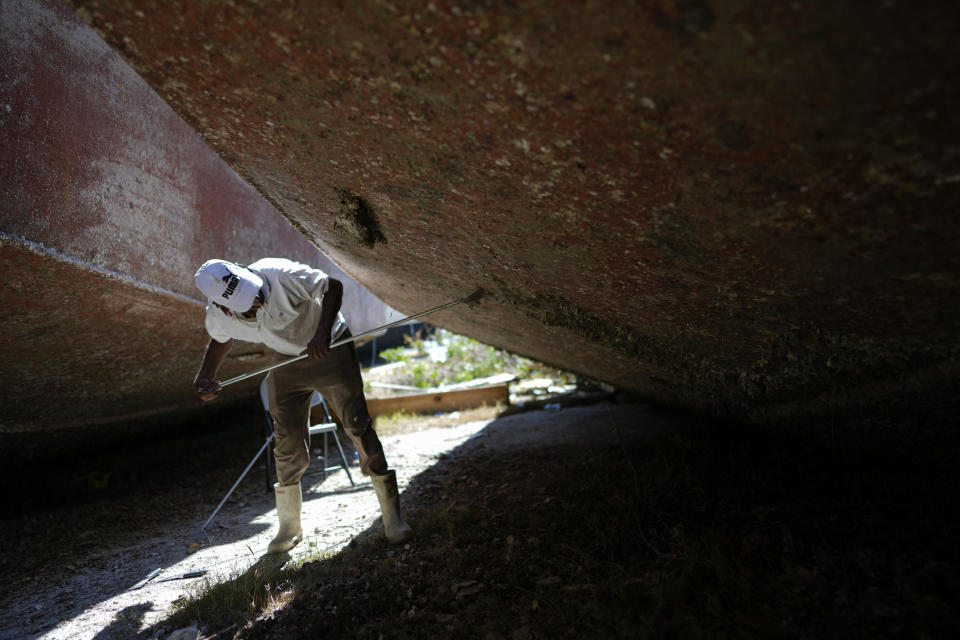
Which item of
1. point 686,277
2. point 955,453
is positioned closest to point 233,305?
point 686,277

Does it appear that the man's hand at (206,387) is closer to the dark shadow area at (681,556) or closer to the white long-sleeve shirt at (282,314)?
the white long-sleeve shirt at (282,314)

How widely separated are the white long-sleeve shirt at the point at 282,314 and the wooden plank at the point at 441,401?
4.02m

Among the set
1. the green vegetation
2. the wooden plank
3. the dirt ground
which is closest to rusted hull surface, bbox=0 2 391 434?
the dirt ground

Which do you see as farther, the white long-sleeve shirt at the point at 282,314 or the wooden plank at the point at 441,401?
the wooden plank at the point at 441,401

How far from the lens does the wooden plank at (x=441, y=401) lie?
7582 mm

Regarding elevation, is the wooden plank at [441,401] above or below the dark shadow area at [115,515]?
below

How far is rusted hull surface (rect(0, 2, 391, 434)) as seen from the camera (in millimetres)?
2922

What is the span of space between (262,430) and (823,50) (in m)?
7.09

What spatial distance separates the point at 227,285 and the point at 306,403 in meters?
0.95

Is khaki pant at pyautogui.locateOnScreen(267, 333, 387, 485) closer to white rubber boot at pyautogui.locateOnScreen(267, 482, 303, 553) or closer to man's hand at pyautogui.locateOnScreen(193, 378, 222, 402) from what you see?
white rubber boot at pyautogui.locateOnScreen(267, 482, 303, 553)

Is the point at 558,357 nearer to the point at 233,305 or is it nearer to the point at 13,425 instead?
the point at 233,305

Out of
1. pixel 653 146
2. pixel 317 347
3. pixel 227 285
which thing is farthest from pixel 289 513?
pixel 653 146

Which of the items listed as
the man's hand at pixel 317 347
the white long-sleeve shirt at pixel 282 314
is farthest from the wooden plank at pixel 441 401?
the man's hand at pixel 317 347

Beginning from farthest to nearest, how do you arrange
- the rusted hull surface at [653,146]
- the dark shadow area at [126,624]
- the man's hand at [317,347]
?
the man's hand at [317,347] < the dark shadow area at [126,624] < the rusted hull surface at [653,146]
